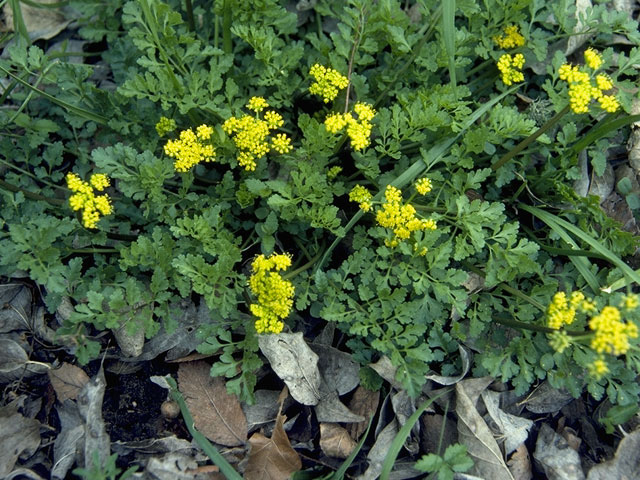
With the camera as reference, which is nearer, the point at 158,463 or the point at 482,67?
the point at 158,463

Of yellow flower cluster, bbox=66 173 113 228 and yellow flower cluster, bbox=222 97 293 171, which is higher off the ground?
yellow flower cluster, bbox=222 97 293 171

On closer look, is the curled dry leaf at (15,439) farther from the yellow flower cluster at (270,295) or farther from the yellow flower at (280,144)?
the yellow flower at (280,144)

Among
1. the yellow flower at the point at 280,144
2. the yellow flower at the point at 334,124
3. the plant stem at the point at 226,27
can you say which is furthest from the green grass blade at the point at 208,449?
the plant stem at the point at 226,27

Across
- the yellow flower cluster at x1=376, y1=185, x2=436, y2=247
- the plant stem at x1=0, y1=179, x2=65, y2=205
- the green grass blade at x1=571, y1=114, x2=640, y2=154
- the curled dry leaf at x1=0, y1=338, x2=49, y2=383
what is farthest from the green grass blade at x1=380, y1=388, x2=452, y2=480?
the plant stem at x1=0, y1=179, x2=65, y2=205

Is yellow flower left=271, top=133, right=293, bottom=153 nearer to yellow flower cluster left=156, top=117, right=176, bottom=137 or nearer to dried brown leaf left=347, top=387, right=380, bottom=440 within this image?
yellow flower cluster left=156, top=117, right=176, bottom=137


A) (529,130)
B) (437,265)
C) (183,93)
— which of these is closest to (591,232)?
(529,130)

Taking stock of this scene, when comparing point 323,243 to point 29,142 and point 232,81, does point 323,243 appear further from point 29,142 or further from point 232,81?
point 29,142

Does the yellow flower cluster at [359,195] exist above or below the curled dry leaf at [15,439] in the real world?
above
